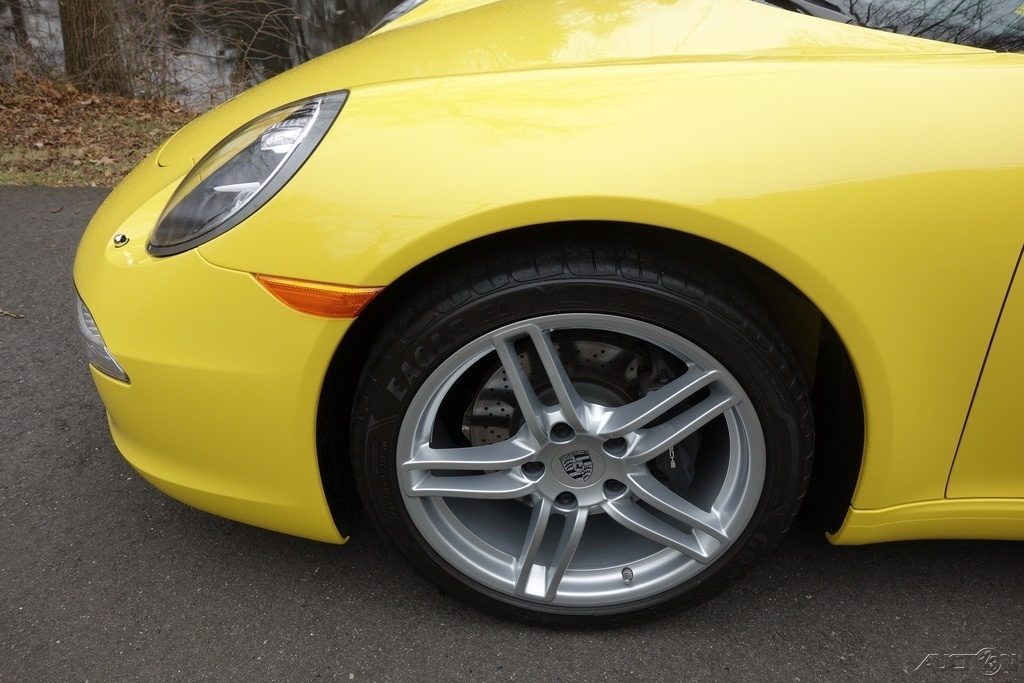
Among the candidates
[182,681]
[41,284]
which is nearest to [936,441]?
[182,681]

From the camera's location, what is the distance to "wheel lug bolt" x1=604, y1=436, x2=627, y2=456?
1647mm

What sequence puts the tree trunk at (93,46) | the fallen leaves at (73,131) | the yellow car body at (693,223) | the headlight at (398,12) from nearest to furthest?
the yellow car body at (693,223) < the headlight at (398,12) < the fallen leaves at (73,131) < the tree trunk at (93,46)

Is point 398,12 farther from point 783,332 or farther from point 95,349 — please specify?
point 783,332

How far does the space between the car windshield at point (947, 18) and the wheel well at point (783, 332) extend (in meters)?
0.58

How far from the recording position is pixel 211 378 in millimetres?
1574

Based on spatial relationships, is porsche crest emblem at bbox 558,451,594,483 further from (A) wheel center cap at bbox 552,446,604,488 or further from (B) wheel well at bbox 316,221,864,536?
(B) wheel well at bbox 316,221,864,536

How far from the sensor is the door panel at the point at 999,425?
1437 mm

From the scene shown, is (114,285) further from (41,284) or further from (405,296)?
(41,284)

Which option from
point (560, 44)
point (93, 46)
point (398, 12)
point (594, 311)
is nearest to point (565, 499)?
point (594, 311)

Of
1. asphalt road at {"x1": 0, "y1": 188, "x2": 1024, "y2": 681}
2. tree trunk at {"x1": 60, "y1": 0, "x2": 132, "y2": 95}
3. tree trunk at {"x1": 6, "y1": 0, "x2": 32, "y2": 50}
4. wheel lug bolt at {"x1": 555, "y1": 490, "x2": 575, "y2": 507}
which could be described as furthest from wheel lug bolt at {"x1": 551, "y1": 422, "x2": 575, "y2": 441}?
tree trunk at {"x1": 6, "y1": 0, "x2": 32, "y2": 50}

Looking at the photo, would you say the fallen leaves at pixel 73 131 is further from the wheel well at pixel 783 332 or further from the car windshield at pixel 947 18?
the car windshield at pixel 947 18

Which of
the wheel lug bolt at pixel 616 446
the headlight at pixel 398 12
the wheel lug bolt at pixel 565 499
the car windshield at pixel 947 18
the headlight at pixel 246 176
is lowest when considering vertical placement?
the wheel lug bolt at pixel 565 499

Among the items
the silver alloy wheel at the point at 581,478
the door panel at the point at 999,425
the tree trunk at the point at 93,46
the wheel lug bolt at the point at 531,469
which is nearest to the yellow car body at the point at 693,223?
the door panel at the point at 999,425

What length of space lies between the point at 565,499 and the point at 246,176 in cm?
90
